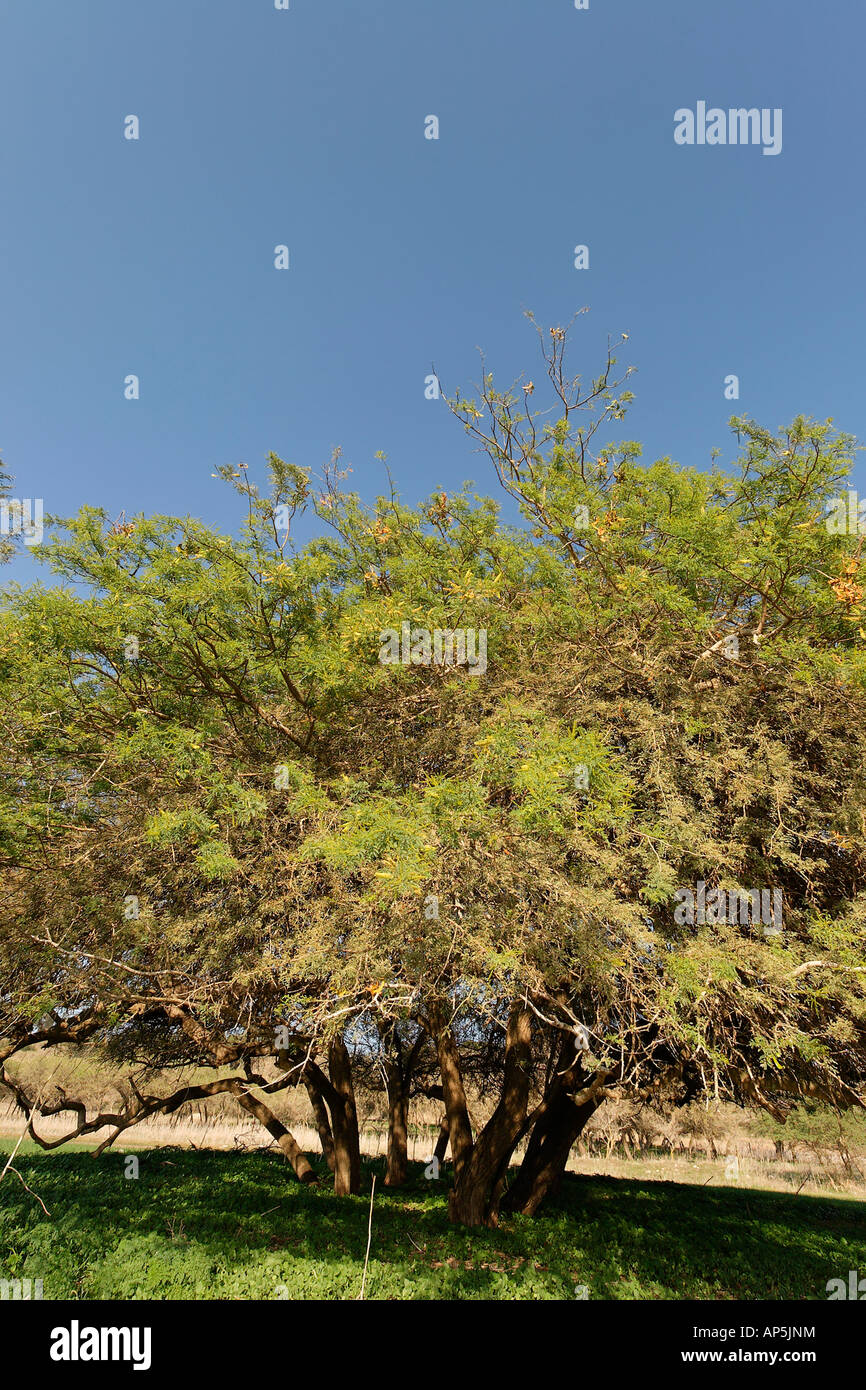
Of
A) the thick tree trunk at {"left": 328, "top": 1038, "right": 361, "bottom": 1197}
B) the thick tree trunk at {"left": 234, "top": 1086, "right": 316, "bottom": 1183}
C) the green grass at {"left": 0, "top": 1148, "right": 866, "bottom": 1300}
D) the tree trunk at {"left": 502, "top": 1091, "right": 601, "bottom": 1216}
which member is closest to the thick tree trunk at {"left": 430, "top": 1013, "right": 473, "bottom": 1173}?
the green grass at {"left": 0, "top": 1148, "right": 866, "bottom": 1300}

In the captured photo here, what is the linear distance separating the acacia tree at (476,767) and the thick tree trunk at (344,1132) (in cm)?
393

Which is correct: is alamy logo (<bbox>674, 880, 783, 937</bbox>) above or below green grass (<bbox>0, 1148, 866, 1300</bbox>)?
above

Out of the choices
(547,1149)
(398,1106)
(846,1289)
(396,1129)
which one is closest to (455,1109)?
(547,1149)

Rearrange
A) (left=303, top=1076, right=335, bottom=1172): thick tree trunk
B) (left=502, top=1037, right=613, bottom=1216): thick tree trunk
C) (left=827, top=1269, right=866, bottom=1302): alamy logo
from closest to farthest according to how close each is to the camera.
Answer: (left=827, top=1269, right=866, bottom=1302): alamy logo < (left=502, top=1037, right=613, bottom=1216): thick tree trunk < (left=303, top=1076, right=335, bottom=1172): thick tree trunk

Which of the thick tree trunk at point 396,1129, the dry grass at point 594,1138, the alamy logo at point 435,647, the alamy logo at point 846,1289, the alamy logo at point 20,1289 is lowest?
the dry grass at point 594,1138

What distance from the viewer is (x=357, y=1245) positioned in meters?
6.24

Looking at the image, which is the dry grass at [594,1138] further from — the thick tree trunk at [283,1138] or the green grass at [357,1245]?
the green grass at [357,1245]

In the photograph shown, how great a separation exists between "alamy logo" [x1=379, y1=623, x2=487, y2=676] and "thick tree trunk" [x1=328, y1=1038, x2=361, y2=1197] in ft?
22.5

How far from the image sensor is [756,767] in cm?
501

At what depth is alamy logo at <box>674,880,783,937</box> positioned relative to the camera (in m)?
4.79

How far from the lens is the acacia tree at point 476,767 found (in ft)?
13.6
